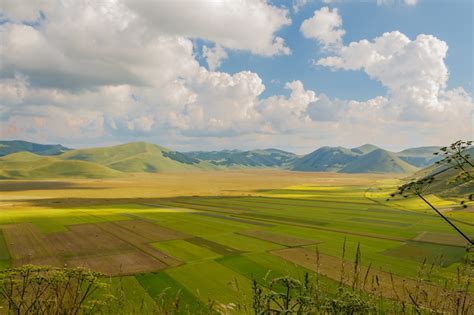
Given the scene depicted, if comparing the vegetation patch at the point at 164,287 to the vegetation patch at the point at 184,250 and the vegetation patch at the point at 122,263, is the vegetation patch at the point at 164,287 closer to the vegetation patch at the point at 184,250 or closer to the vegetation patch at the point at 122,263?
the vegetation patch at the point at 122,263

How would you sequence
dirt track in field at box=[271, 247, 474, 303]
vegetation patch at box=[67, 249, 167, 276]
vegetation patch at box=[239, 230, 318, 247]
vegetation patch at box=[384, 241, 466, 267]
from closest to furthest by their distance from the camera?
dirt track in field at box=[271, 247, 474, 303], vegetation patch at box=[67, 249, 167, 276], vegetation patch at box=[384, 241, 466, 267], vegetation patch at box=[239, 230, 318, 247]

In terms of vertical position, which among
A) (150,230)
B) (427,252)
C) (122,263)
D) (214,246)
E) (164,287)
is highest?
(164,287)

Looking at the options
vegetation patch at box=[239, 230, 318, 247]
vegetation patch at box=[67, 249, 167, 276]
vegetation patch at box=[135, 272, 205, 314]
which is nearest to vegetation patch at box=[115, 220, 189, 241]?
vegetation patch at box=[67, 249, 167, 276]

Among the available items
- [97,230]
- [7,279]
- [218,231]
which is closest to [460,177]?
[7,279]

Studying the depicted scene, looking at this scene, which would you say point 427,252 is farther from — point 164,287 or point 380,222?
point 164,287

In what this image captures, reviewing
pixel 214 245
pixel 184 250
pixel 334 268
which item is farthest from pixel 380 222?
pixel 184 250

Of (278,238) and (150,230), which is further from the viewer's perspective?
(150,230)

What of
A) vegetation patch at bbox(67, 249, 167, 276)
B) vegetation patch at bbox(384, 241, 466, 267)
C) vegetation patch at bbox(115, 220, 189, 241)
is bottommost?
vegetation patch at bbox(115, 220, 189, 241)

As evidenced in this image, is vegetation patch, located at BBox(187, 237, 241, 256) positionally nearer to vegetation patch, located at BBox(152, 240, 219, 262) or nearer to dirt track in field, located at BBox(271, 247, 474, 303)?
vegetation patch, located at BBox(152, 240, 219, 262)

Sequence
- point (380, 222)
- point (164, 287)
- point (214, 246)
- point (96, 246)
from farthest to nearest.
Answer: point (380, 222) < point (214, 246) < point (96, 246) < point (164, 287)

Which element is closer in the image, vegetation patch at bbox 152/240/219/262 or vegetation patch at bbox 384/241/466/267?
vegetation patch at bbox 152/240/219/262

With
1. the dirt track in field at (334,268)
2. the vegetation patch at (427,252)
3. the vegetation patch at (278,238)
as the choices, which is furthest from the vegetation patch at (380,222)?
the dirt track in field at (334,268)

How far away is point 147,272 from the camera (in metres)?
36.8

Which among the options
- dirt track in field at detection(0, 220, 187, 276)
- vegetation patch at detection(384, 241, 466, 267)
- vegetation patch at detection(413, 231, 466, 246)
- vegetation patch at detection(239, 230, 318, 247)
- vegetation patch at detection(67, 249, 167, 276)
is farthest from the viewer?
vegetation patch at detection(413, 231, 466, 246)
